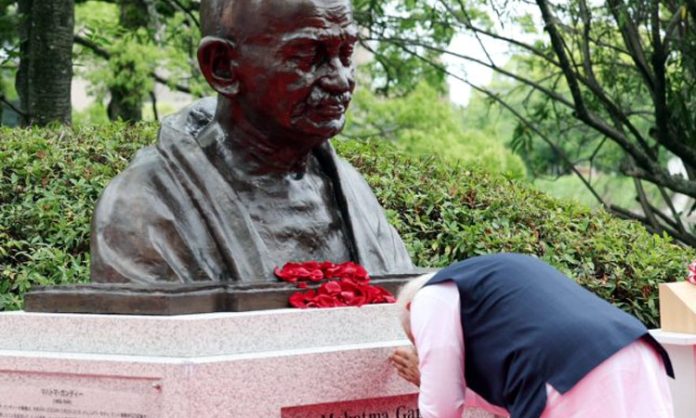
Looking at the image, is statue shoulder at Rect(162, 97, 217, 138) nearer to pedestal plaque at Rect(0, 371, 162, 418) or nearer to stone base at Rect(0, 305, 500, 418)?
stone base at Rect(0, 305, 500, 418)

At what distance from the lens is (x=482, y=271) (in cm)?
346

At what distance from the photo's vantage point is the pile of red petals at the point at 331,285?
4320 millimetres

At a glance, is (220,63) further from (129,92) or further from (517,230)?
(129,92)

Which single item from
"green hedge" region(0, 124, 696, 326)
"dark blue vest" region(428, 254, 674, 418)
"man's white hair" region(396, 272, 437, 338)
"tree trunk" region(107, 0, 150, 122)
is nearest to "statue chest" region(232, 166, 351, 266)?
"man's white hair" region(396, 272, 437, 338)

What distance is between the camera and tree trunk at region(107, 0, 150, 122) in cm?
1244

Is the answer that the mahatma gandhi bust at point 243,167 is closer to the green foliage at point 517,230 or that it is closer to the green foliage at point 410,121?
the green foliage at point 517,230

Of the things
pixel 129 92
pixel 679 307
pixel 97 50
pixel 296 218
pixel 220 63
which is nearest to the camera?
pixel 220 63

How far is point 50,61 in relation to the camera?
9266mm

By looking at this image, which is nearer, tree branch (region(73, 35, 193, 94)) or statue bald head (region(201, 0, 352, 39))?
statue bald head (region(201, 0, 352, 39))

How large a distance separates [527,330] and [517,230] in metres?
4.18

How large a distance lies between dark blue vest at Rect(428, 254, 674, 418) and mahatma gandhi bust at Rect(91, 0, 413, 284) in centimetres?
121

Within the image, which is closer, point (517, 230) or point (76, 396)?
point (76, 396)

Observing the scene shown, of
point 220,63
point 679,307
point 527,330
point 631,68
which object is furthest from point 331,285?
point 631,68

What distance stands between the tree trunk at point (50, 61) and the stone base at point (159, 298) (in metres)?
5.23
